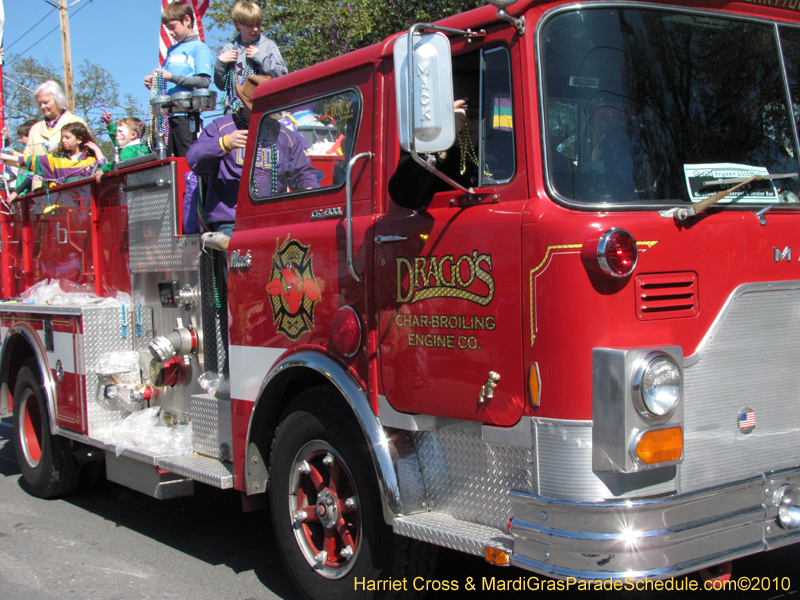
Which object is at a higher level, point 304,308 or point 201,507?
point 304,308

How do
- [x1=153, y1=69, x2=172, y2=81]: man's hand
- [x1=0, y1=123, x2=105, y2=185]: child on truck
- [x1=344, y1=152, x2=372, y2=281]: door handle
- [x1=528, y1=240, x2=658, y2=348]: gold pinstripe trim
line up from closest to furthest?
[x1=528, y1=240, x2=658, y2=348]: gold pinstripe trim
[x1=344, y1=152, x2=372, y2=281]: door handle
[x1=153, y1=69, x2=172, y2=81]: man's hand
[x1=0, y1=123, x2=105, y2=185]: child on truck

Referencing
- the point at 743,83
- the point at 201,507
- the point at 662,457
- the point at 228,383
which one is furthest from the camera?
the point at 201,507

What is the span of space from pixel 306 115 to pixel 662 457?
245 cm

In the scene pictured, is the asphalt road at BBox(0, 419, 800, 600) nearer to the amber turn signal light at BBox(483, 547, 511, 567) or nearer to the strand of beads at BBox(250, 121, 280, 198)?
the amber turn signal light at BBox(483, 547, 511, 567)

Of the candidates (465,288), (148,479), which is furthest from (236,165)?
(465,288)

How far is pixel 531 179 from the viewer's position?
2.86m

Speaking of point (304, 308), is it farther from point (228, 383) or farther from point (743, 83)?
point (743, 83)

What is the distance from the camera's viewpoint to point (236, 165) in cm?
465

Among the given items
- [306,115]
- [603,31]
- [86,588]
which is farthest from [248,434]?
[603,31]

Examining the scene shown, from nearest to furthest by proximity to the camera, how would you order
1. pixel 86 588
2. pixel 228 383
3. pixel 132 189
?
pixel 86 588 < pixel 228 383 < pixel 132 189

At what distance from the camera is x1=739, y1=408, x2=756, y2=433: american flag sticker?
2854mm

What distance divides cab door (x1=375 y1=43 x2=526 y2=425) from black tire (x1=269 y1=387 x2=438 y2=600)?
43cm

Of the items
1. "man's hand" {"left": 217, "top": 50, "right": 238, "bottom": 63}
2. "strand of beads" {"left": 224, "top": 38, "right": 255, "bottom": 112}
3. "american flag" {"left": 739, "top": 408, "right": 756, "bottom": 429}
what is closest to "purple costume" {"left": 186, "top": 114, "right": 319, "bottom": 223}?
"strand of beads" {"left": 224, "top": 38, "right": 255, "bottom": 112}

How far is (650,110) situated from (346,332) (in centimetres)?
157
